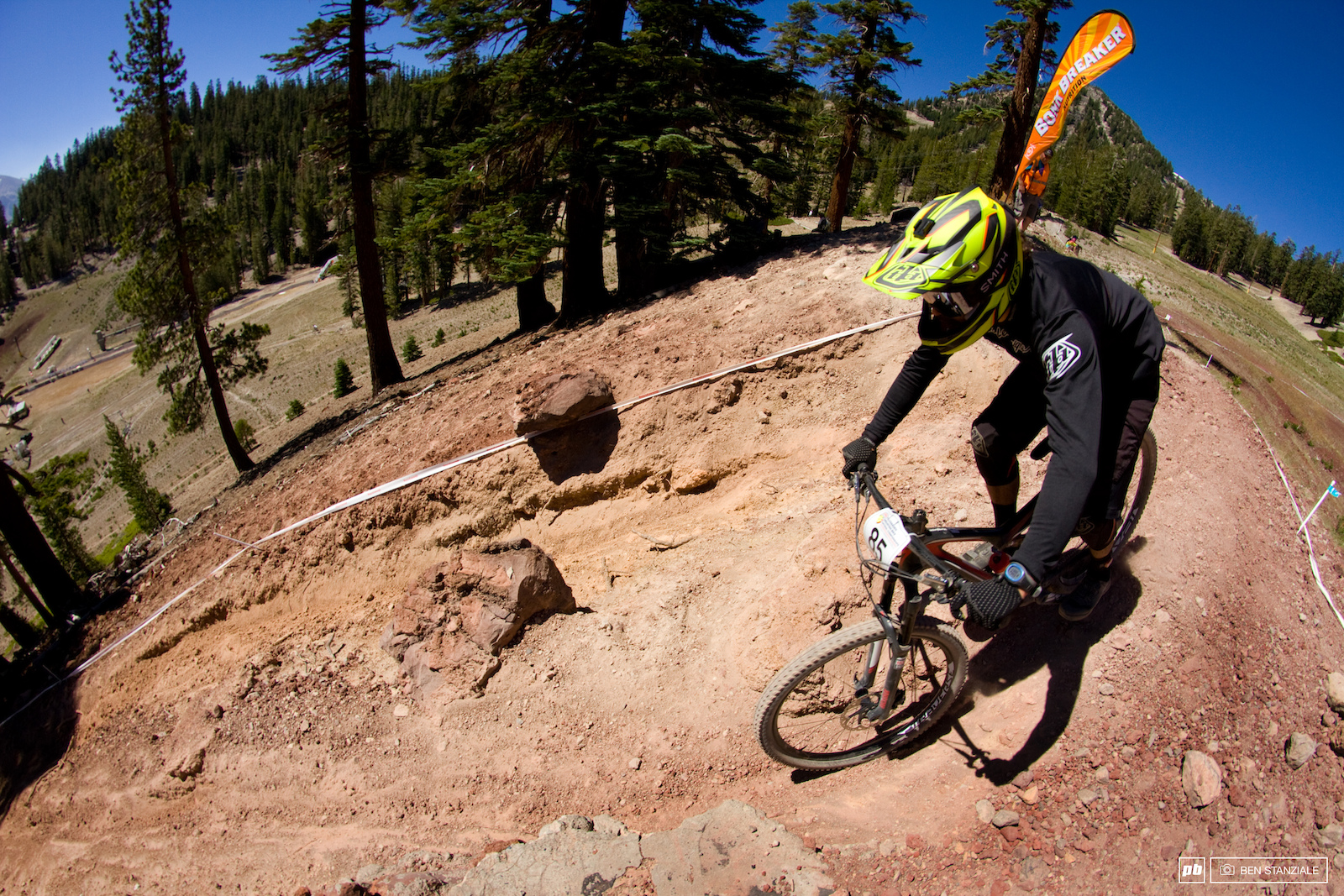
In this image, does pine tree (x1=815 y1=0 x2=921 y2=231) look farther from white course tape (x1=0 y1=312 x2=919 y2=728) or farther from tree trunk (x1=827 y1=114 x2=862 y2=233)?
white course tape (x1=0 y1=312 x2=919 y2=728)

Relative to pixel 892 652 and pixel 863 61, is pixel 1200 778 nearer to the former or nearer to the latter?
pixel 892 652

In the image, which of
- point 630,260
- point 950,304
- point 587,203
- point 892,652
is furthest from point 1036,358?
point 587,203

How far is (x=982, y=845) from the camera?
3248mm

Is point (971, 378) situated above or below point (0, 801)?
above

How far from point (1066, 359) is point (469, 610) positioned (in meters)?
5.28

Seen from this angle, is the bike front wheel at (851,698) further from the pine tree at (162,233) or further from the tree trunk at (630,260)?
the pine tree at (162,233)

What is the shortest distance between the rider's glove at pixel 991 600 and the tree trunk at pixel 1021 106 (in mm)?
11144

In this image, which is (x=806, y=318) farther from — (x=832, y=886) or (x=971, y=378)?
(x=832, y=886)

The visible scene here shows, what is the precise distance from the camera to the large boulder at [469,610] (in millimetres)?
5621

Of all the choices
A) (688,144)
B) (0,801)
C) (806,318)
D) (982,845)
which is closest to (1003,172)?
(688,144)

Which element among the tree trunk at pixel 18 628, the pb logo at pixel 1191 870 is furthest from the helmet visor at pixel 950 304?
the tree trunk at pixel 18 628

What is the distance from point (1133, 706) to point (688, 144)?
9422 mm

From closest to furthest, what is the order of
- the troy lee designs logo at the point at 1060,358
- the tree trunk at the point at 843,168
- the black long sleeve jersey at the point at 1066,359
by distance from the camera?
the black long sleeve jersey at the point at 1066,359
the troy lee designs logo at the point at 1060,358
the tree trunk at the point at 843,168

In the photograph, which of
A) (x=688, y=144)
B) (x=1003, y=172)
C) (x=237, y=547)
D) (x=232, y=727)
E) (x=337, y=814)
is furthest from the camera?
(x=1003, y=172)
